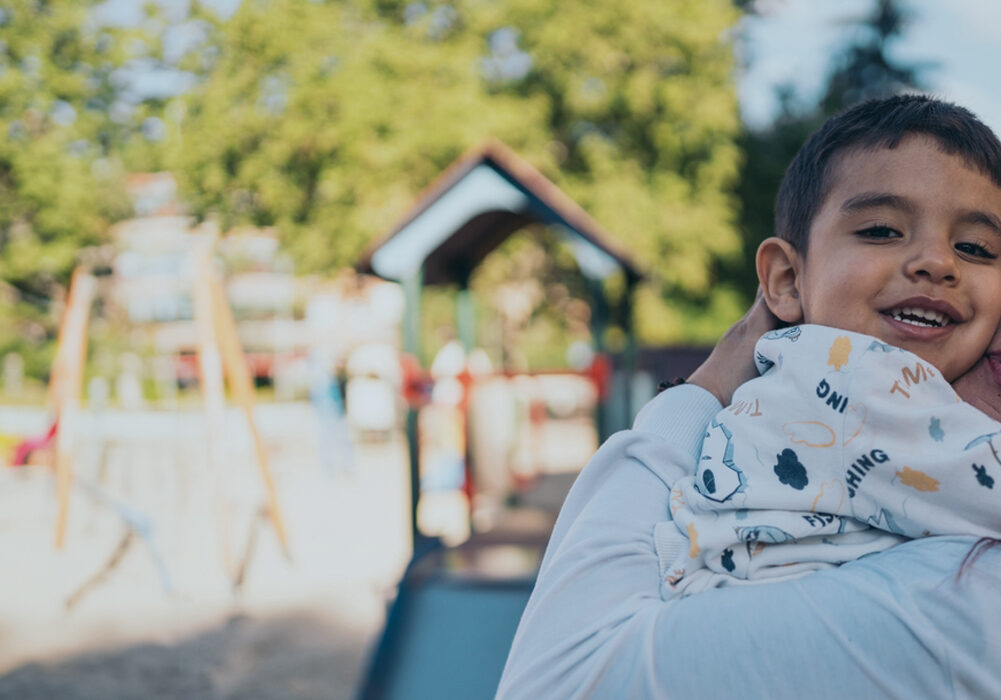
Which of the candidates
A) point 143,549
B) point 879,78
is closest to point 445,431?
point 143,549

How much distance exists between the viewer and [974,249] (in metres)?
0.96

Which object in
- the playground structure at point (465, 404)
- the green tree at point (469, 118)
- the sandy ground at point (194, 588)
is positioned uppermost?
the green tree at point (469, 118)

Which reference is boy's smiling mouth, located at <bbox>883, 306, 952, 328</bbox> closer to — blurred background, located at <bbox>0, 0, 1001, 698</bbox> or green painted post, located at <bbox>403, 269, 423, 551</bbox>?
blurred background, located at <bbox>0, 0, 1001, 698</bbox>

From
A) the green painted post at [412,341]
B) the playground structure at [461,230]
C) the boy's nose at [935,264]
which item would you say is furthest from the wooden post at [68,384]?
the boy's nose at [935,264]

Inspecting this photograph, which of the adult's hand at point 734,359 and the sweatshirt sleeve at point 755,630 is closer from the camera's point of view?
the sweatshirt sleeve at point 755,630

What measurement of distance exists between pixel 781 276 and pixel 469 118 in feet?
45.9

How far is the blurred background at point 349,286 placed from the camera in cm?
541

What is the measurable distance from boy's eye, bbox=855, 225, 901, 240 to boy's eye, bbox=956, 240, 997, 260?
2.5 inches

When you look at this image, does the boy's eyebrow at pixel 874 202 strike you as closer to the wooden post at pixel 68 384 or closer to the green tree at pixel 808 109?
the wooden post at pixel 68 384

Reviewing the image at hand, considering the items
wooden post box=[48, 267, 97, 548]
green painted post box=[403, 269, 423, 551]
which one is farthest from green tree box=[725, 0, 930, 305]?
wooden post box=[48, 267, 97, 548]

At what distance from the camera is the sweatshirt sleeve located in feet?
2.42

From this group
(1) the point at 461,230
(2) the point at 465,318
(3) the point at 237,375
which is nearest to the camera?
(3) the point at 237,375

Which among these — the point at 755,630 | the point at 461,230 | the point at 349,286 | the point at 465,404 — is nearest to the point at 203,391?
the point at 465,404

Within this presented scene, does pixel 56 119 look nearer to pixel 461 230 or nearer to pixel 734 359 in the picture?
pixel 461 230
